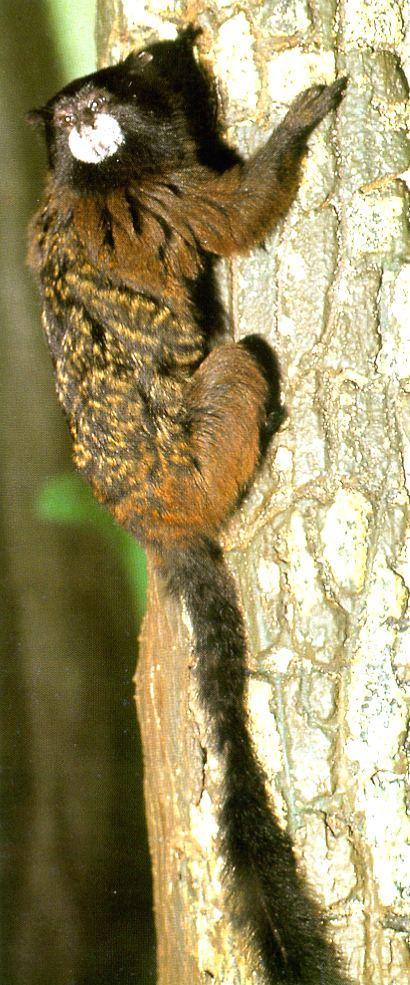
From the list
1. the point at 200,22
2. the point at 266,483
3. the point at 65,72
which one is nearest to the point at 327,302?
the point at 266,483

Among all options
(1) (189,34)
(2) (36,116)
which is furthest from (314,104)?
(2) (36,116)

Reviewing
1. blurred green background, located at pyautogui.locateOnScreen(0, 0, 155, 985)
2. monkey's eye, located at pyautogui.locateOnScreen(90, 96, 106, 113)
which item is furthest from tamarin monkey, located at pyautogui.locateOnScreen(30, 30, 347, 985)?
blurred green background, located at pyautogui.locateOnScreen(0, 0, 155, 985)

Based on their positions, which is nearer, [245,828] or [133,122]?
[245,828]

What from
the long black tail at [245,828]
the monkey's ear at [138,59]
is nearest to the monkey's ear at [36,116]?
the monkey's ear at [138,59]

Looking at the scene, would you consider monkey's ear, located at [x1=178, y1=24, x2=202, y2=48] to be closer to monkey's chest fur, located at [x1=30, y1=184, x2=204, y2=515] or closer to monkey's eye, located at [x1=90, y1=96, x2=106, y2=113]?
monkey's eye, located at [x1=90, y1=96, x2=106, y2=113]

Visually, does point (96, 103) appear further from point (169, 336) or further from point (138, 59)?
point (169, 336)

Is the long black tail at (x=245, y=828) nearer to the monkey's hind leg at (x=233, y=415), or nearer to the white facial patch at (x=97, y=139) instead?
the monkey's hind leg at (x=233, y=415)

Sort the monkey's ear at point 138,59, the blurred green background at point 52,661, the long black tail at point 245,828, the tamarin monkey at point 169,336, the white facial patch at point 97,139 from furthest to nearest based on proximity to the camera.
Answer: the blurred green background at point 52,661, the white facial patch at point 97,139, the monkey's ear at point 138,59, the tamarin monkey at point 169,336, the long black tail at point 245,828
